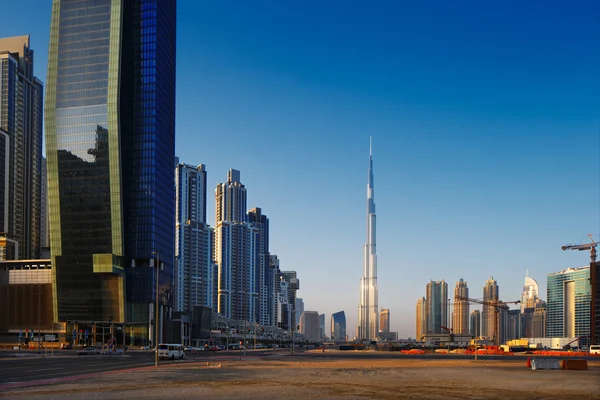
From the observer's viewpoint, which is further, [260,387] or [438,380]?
[438,380]

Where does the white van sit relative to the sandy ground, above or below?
below

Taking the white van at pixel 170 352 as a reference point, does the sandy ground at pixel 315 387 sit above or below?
above

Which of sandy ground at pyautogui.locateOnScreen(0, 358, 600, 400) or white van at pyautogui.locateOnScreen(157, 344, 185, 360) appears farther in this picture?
white van at pyautogui.locateOnScreen(157, 344, 185, 360)

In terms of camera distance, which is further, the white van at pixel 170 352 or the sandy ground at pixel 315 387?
the white van at pixel 170 352

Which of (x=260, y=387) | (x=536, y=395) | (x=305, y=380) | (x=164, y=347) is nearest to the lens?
(x=536, y=395)

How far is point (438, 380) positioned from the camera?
50.8m

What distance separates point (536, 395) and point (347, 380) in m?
15.2

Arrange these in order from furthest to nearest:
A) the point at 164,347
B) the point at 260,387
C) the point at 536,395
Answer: the point at 164,347, the point at 260,387, the point at 536,395

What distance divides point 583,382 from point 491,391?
13200 mm

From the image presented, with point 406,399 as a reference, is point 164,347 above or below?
below

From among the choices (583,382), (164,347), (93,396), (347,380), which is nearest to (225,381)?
(347,380)

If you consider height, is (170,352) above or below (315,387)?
below

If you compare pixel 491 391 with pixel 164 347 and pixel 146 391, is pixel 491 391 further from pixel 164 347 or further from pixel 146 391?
pixel 164 347

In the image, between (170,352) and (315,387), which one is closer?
(315,387)
